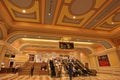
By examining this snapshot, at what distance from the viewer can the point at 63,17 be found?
7430 millimetres

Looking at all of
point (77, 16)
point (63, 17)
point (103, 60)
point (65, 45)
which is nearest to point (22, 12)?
point (63, 17)

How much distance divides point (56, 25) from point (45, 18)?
5.13 feet

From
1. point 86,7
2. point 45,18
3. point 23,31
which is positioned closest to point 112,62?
point 86,7

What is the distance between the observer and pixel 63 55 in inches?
916

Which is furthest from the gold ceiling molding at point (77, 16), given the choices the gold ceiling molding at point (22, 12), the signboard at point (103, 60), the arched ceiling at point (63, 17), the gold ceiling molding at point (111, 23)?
the signboard at point (103, 60)

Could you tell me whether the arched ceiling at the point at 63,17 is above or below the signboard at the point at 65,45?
above

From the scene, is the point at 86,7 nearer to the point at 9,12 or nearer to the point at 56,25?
the point at 56,25

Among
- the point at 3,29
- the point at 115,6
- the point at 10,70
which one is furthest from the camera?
the point at 10,70

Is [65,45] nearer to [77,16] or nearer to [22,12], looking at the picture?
[77,16]

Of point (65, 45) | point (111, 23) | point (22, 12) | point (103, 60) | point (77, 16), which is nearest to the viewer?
point (22, 12)

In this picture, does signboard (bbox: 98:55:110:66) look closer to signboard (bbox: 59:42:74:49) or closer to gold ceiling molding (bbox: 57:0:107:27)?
signboard (bbox: 59:42:74:49)

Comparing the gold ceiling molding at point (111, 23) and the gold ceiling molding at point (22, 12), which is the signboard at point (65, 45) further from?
the gold ceiling molding at point (111, 23)

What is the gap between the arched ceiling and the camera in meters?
5.86

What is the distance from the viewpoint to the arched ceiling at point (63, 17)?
19.2 feet
